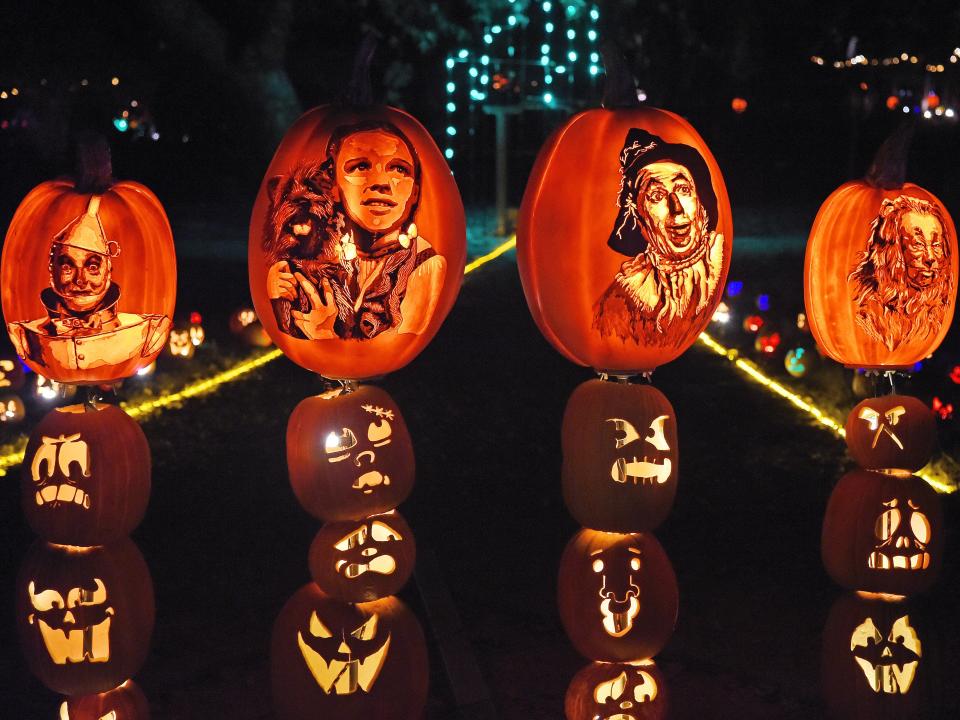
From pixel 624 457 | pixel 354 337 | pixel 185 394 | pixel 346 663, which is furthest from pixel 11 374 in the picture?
pixel 624 457

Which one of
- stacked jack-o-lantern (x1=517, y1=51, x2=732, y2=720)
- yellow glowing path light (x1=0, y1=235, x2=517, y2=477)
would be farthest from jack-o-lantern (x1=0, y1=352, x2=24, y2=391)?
stacked jack-o-lantern (x1=517, y1=51, x2=732, y2=720)

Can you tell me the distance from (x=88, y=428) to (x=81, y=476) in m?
0.19

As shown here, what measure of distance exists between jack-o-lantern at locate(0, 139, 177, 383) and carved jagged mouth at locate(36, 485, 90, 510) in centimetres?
42

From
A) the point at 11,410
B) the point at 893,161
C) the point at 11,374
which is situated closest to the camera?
the point at 893,161

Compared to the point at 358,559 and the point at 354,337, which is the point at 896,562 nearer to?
the point at 358,559

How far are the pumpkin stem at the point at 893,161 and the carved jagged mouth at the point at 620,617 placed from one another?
6.39 feet

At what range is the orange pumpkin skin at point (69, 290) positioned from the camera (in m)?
3.88

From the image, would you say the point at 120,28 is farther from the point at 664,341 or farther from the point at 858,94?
the point at 664,341

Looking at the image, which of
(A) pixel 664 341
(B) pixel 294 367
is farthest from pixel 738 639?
(B) pixel 294 367

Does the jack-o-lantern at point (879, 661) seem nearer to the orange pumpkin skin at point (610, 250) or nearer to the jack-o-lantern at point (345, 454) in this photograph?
the orange pumpkin skin at point (610, 250)

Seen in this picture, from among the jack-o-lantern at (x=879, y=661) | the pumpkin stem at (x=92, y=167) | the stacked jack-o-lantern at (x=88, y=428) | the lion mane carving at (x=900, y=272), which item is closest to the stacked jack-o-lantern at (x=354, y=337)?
the stacked jack-o-lantern at (x=88, y=428)

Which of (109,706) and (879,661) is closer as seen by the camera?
(109,706)

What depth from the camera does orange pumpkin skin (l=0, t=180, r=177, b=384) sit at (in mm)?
3881

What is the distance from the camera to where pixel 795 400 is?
864 cm
